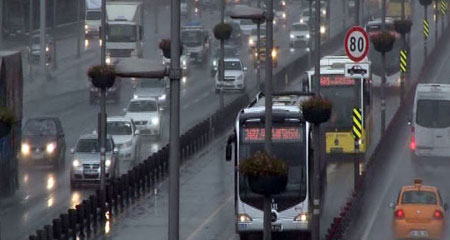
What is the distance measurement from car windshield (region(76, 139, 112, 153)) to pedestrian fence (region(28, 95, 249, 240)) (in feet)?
4.88

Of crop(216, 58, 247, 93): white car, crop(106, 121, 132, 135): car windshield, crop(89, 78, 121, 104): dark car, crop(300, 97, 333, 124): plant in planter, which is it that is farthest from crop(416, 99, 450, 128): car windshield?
crop(216, 58, 247, 93): white car

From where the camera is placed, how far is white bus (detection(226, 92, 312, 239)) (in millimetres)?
33719

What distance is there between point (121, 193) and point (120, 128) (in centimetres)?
979

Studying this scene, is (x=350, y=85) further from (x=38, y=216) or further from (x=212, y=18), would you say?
(x=212, y=18)

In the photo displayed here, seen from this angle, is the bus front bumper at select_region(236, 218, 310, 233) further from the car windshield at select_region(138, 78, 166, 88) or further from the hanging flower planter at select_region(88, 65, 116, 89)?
the car windshield at select_region(138, 78, 166, 88)

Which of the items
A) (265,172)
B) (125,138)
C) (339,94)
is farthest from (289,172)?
(125,138)

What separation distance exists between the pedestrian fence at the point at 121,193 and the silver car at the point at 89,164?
123 cm

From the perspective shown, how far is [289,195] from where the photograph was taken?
33750 millimetres

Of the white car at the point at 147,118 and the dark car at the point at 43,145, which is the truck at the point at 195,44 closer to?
the white car at the point at 147,118

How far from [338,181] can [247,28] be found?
202ft

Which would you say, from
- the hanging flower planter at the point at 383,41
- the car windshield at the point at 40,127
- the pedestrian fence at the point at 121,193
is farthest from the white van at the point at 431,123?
the car windshield at the point at 40,127

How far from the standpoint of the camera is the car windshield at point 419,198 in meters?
34.2

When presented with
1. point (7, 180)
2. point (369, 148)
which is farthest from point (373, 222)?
point (369, 148)

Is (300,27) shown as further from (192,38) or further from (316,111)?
(316,111)
